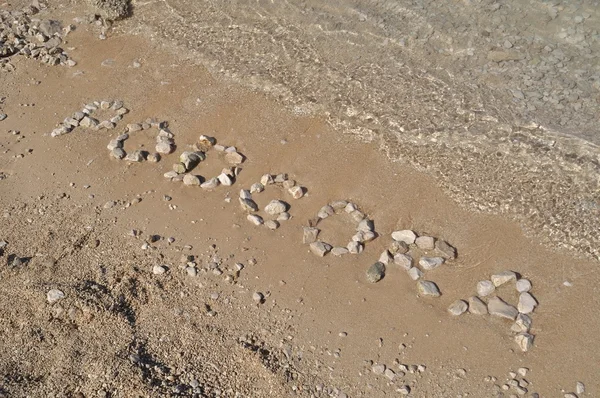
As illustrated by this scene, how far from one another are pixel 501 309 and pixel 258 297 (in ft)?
5.22

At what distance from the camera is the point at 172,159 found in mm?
5102

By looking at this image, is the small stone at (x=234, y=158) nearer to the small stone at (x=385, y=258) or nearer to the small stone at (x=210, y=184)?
the small stone at (x=210, y=184)

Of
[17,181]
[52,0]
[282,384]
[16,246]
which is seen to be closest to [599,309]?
[282,384]

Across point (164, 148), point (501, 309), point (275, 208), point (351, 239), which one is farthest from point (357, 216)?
point (164, 148)

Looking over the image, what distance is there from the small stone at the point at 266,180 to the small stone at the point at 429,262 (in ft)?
4.54

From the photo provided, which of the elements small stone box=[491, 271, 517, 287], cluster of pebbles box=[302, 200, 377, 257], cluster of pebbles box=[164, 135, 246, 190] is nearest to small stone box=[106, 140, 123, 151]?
cluster of pebbles box=[164, 135, 246, 190]

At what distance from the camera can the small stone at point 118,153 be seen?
507 cm

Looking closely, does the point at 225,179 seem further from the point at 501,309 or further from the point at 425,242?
the point at 501,309

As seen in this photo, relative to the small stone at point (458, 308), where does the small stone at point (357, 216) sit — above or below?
below

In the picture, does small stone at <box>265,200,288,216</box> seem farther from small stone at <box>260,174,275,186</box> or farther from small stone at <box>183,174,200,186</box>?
small stone at <box>183,174,200,186</box>

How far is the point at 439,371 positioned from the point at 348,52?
3687 mm

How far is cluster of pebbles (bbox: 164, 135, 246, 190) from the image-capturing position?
4.83m

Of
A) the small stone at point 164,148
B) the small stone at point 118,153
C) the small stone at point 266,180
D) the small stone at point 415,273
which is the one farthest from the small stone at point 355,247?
the small stone at point 118,153

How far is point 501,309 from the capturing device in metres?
3.89
